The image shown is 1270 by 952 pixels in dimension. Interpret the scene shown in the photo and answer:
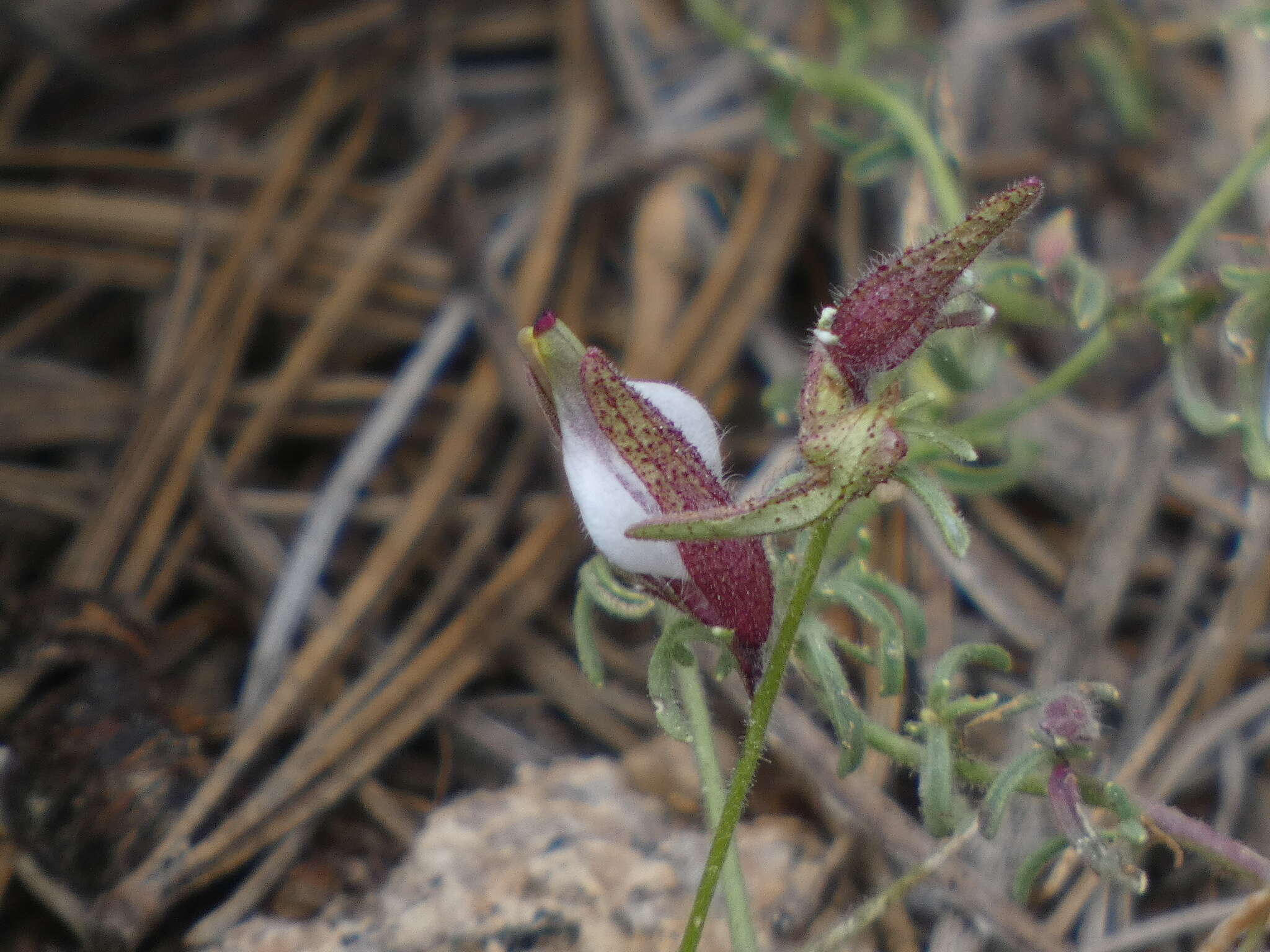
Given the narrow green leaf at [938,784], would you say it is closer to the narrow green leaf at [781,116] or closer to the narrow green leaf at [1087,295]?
the narrow green leaf at [1087,295]

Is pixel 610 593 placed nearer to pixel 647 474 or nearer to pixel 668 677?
pixel 668 677

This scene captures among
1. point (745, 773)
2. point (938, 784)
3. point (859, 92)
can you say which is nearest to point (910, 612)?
point (938, 784)

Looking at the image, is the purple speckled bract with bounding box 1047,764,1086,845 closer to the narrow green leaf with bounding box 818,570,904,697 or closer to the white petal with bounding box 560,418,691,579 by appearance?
the narrow green leaf with bounding box 818,570,904,697

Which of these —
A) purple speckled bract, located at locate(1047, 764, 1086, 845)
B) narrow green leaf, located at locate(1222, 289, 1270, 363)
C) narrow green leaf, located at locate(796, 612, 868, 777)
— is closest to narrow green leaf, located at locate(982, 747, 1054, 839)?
purple speckled bract, located at locate(1047, 764, 1086, 845)

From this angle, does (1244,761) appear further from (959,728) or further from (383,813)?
(383,813)

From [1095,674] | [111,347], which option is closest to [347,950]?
[1095,674]
